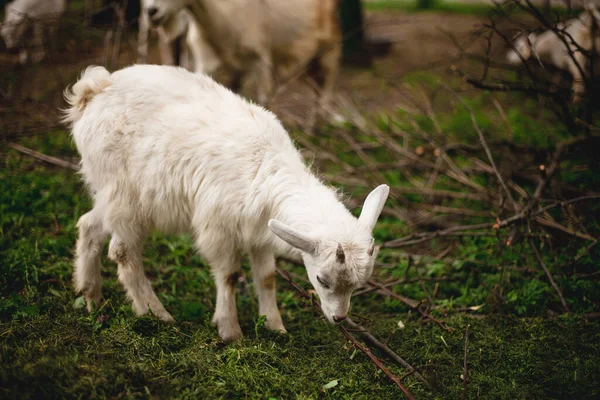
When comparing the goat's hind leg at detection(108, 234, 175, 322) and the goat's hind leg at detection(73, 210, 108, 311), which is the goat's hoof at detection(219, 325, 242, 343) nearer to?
the goat's hind leg at detection(108, 234, 175, 322)

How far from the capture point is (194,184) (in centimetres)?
355

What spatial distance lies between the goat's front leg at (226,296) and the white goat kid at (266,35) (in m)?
3.39

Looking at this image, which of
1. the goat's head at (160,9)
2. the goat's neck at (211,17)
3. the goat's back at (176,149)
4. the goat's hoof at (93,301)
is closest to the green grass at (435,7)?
the goat's neck at (211,17)

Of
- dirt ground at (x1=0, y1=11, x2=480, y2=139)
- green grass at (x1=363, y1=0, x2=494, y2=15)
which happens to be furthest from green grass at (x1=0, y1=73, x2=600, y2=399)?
green grass at (x1=363, y1=0, x2=494, y2=15)

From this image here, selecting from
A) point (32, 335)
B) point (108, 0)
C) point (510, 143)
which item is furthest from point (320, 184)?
point (108, 0)

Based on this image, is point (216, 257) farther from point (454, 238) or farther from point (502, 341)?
point (454, 238)

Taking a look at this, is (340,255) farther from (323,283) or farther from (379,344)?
(379,344)

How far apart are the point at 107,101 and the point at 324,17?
5.46 metres

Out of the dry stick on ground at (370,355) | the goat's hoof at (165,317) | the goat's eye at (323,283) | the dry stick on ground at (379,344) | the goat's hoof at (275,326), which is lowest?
the goat's hoof at (275,326)

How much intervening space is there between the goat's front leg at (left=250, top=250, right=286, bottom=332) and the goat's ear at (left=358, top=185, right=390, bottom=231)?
85 centimetres

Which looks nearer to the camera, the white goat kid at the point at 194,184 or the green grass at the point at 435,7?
the white goat kid at the point at 194,184

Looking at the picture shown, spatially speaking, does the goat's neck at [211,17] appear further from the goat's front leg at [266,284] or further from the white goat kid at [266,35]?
the goat's front leg at [266,284]

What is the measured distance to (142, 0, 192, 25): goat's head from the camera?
6.06m

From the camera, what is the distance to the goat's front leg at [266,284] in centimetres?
386
